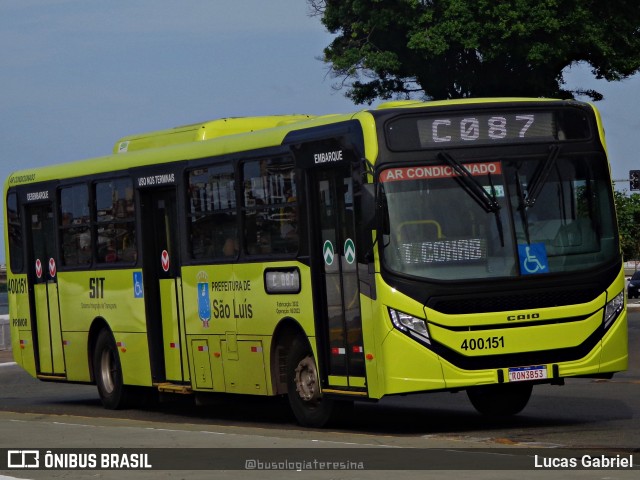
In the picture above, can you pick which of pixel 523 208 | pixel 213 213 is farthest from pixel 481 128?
pixel 213 213

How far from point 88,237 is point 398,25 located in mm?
29710

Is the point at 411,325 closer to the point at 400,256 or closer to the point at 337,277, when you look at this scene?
the point at 400,256

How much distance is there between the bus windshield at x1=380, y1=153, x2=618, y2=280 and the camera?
14836 millimetres

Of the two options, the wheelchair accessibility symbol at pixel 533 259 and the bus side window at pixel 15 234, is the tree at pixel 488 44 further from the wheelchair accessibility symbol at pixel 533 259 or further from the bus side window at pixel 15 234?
the wheelchair accessibility symbol at pixel 533 259

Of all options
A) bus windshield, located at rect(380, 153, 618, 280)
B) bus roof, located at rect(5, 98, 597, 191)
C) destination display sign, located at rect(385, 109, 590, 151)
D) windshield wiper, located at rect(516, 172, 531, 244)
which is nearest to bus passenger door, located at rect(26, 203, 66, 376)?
bus roof, located at rect(5, 98, 597, 191)

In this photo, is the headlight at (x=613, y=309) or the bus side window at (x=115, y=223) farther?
the bus side window at (x=115, y=223)

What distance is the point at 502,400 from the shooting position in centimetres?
1705

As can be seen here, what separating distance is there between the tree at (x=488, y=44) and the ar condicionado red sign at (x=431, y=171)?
1291 inches

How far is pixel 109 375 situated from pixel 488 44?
29.4 metres

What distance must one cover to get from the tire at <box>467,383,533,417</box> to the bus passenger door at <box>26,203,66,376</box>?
24.1 ft

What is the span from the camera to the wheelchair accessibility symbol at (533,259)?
49.0ft

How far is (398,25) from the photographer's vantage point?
49.5 meters

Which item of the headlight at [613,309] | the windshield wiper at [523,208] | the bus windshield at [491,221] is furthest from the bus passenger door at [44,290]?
the headlight at [613,309]

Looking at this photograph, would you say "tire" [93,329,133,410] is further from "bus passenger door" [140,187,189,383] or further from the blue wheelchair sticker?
"bus passenger door" [140,187,189,383]
